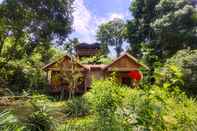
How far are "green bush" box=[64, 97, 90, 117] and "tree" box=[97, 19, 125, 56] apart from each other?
31.0 metres

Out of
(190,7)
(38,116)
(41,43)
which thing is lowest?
(38,116)

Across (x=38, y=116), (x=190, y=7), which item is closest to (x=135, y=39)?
(x=190, y=7)

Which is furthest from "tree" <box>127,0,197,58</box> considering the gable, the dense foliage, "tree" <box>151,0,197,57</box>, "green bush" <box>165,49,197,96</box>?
the dense foliage

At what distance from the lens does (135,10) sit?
3703 centimetres

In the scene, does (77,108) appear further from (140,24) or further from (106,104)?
(140,24)

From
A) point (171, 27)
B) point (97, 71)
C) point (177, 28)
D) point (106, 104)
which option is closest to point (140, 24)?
point (171, 27)

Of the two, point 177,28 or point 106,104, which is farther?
point 177,28

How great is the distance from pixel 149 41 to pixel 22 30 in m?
14.0

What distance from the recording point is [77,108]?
1727 centimetres

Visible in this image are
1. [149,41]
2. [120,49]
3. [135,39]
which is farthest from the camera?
[120,49]

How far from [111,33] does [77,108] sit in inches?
1322

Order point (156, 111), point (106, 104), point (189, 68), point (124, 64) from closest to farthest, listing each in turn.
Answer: point (156, 111), point (106, 104), point (189, 68), point (124, 64)

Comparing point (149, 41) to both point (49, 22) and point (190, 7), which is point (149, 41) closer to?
point (190, 7)

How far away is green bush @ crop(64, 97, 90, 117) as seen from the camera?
16.7 meters
